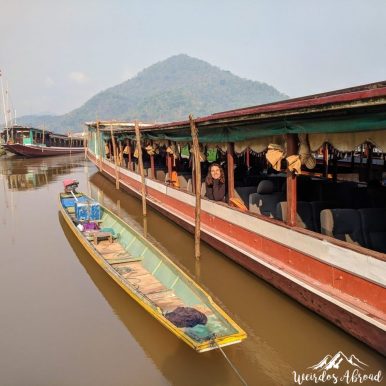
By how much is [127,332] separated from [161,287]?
47.2 inches

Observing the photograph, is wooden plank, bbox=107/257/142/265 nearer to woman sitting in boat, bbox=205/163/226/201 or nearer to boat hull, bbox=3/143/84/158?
woman sitting in boat, bbox=205/163/226/201

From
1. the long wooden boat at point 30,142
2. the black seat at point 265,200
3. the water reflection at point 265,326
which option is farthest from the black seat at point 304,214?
the long wooden boat at point 30,142

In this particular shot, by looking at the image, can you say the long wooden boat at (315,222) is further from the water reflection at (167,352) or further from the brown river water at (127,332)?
the water reflection at (167,352)

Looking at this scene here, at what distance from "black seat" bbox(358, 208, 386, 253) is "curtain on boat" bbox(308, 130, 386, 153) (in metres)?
1.50

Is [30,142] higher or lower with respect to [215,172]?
higher

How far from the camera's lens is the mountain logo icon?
5.34 m

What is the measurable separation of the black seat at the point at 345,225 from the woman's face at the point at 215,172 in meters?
3.98

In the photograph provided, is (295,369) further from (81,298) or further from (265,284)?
(81,298)

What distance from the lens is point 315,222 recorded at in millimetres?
7629

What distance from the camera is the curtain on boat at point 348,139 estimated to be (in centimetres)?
509

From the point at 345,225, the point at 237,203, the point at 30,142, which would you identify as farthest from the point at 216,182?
the point at 30,142

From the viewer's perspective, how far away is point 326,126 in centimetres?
582

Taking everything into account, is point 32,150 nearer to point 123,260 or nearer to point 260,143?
point 123,260

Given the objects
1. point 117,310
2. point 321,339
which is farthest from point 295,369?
point 117,310
